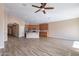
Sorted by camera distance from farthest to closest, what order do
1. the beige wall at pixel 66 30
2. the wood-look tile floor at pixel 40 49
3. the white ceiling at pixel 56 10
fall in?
the beige wall at pixel 66 30, the wood-look tile floor at pixel 40 49, the white ceiling at pixel 56 10

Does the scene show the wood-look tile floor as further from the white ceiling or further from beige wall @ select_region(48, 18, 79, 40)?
the white ceiling

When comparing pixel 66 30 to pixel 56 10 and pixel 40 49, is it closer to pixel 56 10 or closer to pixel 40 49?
pixel 40 49

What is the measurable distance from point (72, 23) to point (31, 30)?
4824 mm

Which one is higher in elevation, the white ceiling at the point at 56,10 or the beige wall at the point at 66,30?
the white ceiling at the point at 56,10

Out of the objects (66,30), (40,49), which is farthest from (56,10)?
(66,30)

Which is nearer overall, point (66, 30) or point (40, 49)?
point (40, 49)

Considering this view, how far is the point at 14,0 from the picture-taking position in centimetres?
193

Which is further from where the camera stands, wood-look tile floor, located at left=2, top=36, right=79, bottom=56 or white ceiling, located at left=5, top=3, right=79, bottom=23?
wood-look tile floor, located at left=2, top=36, right=79, bottom=56

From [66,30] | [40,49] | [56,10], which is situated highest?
[56,10]

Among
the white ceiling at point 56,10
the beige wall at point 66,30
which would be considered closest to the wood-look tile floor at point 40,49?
the beige wall at point 66,30

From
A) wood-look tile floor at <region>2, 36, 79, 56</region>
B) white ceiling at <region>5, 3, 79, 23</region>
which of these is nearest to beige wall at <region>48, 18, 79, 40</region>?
wood-look tile floor at <region>2, 36, 79, 56</region>

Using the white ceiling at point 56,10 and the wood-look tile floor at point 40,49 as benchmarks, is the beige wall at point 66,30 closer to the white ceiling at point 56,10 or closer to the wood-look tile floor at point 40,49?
the wood-look tile floor at point 40,49

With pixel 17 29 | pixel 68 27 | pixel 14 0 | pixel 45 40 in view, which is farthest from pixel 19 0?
pixel 17 29

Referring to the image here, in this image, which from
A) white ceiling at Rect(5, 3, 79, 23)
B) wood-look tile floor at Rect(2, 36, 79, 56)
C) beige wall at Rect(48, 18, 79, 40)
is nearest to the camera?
white ceiling at Rect(5, 3, 79, 23)
